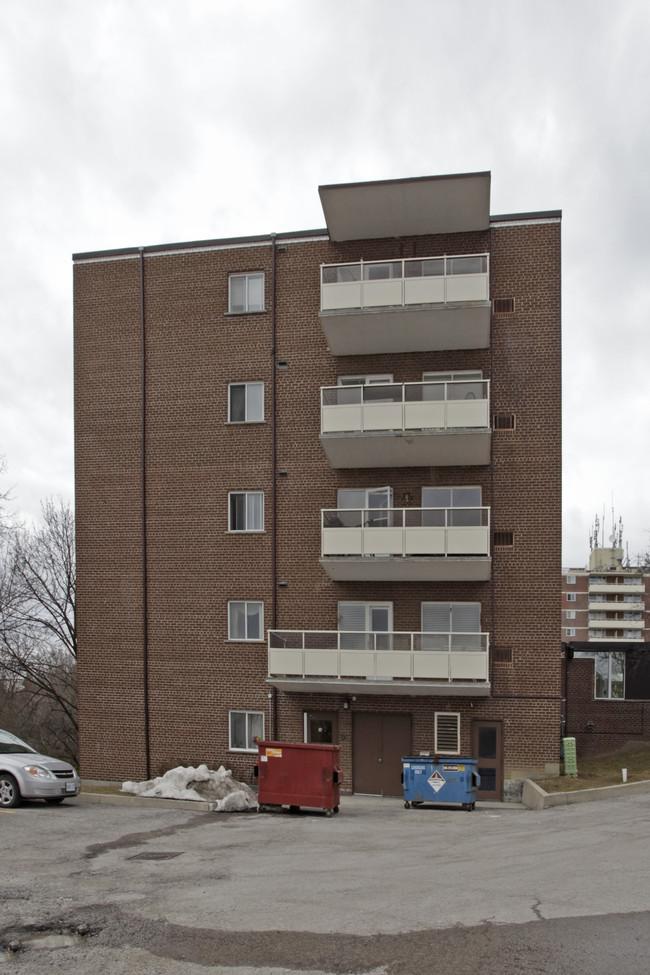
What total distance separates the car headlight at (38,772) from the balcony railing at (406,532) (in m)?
8.51

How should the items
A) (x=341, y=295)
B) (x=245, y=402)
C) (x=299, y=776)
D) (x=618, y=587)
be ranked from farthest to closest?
(x=618, y=587)
(x=245, y=402)
(x=341, y=295)
(x=299, y=776)

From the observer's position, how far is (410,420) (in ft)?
71.1

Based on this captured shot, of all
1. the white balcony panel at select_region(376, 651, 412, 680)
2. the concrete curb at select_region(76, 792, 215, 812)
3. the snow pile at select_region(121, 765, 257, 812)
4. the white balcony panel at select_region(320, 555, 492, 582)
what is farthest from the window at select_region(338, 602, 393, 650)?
the concrete curb at select_region(76, 792, 215, 812)

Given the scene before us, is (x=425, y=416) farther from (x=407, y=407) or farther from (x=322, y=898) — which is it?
(x=322, y=898)

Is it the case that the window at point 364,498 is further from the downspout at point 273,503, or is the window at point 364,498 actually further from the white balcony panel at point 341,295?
the white balcony panel at point 341,295

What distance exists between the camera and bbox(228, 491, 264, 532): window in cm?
2414

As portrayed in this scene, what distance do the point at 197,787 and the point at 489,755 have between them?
24.8ft

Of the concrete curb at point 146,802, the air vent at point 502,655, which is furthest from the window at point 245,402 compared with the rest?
the concrete curb at point 146,802

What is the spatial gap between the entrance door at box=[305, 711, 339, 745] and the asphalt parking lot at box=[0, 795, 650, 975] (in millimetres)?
7268

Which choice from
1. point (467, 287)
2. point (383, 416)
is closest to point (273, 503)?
point (383, 416)

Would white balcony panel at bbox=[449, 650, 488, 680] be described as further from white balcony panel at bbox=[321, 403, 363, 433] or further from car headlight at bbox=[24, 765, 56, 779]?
car headlight at bbox=[24, 765, 56, 779]

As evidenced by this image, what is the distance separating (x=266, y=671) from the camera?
77.0 ft

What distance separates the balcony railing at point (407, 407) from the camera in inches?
844

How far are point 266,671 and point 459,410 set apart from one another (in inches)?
351
